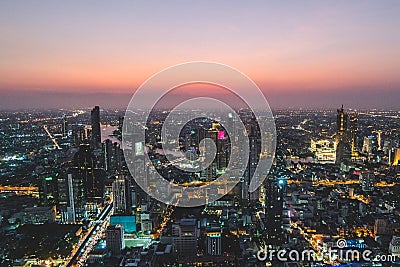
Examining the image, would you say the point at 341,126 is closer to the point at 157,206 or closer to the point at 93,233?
the point at 157,206

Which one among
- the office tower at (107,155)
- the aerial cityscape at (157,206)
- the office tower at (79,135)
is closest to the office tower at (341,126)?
the aerial cityscape at (157,206)

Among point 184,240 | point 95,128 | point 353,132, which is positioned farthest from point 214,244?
point 353,132

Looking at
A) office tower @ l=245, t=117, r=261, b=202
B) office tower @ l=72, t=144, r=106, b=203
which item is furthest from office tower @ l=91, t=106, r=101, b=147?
office tower @ l=245, t=117, r=261, b=202

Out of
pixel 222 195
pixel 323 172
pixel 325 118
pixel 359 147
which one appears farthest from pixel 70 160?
pixel 359 147

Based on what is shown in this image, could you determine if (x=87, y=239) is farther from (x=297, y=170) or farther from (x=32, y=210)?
(x=297, y=170)

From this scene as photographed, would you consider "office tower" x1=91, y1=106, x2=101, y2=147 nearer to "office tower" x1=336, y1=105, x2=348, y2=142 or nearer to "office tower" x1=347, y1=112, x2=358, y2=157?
"office tower" x1=336, y1=105, x2=348, y2=142
